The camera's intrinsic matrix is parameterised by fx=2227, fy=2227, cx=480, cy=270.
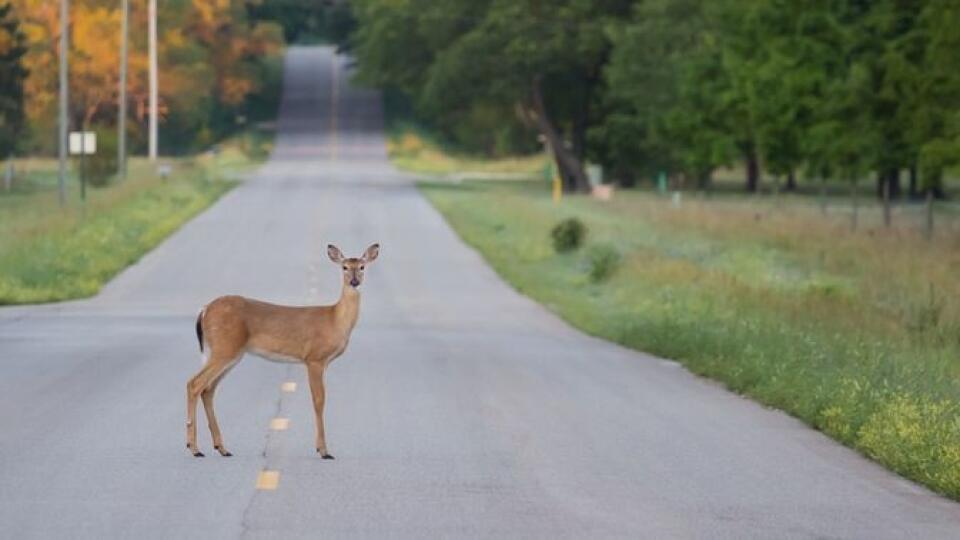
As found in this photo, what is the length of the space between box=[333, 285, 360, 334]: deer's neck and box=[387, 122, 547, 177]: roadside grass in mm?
94121

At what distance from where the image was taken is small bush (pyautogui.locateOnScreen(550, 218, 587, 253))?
50719 mm

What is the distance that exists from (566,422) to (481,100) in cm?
7540

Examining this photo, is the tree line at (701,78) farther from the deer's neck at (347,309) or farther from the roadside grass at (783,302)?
the deer's neck at (347,309)

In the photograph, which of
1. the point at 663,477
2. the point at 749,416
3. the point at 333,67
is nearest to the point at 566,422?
the point at 749,416

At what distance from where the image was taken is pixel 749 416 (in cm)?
1886

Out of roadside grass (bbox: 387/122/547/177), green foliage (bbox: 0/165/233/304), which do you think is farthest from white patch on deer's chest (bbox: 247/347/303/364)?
roadside grass (bbox: 387/122/547/177)

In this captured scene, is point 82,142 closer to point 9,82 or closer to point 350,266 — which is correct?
point 9,82

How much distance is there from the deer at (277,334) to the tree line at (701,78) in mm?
39031

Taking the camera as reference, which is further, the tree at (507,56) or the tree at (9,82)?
the tree at (507,56)

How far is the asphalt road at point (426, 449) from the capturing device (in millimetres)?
12570

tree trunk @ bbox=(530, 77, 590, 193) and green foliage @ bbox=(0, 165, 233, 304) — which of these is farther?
tree trunk @ bbox=(530, 77, 590, 193)

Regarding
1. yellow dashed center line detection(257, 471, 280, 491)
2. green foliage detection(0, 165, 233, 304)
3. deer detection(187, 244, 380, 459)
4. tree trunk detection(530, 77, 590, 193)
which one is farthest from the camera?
tree trunk detection(530, 77, 590, 193)

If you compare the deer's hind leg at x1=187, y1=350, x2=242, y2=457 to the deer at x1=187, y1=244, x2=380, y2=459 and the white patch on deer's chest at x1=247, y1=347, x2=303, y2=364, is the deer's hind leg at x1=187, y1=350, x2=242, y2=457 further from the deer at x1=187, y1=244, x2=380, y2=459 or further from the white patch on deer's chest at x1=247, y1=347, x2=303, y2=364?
the white patch on deer's chest at x1=247, y1=347, x2=303, y2=364

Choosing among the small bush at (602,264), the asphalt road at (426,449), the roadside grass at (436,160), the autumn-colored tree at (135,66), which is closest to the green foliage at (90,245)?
the asphalt road at (426,449)
